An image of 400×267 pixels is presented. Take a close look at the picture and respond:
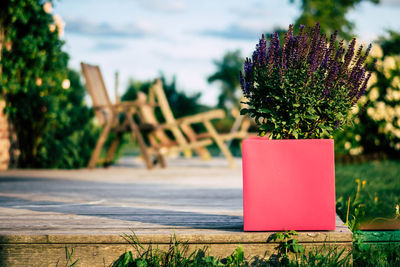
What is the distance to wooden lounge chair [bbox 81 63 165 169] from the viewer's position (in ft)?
19.3

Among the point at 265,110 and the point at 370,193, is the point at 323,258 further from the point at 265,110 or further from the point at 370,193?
the point at 370,193

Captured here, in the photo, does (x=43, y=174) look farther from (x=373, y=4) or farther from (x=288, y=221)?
(x=373, y=4)

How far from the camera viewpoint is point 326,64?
6.77ft

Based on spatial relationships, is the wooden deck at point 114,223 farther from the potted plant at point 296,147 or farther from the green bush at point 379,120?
the green bush at point 379,120

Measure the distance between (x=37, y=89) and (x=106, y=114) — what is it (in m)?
1.02

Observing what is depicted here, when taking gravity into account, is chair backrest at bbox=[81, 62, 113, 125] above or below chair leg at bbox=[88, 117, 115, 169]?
above

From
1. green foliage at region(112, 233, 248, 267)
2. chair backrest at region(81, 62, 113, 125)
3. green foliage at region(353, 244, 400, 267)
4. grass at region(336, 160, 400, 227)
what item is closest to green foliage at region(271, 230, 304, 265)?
green foliage at region(112, 233, 248, 267)

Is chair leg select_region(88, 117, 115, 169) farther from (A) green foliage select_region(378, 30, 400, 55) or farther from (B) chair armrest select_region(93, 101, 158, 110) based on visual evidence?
(A) green foliage select_region(378, 30, 400, 55)

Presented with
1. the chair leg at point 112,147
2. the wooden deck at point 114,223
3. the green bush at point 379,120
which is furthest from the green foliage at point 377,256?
the green bush at point 379,120

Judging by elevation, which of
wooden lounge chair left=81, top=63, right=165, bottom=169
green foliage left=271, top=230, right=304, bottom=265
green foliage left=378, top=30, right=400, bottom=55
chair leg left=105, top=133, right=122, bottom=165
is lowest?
green foliage left=271, top=230, right=304, bottom=265

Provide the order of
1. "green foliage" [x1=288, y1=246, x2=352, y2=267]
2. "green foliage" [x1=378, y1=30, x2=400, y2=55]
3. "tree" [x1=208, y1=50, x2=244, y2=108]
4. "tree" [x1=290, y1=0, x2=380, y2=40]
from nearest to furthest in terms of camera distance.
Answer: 1. "green foliage" [x1=288, y1=246, x2=352, y2=267]
2. "green foliage" [x1=378, y1=30, x2=400, y2=55]
3. "tree" [x1=290, y1=0, x2=380, y2=40]
4. "tree" [x1=208, y1=50, x2=244, y2=108]

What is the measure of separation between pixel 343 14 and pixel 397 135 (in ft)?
51.6

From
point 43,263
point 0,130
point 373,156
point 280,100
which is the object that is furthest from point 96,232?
point 373,156

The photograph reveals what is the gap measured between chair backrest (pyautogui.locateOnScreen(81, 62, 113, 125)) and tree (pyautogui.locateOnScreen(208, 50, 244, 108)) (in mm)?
25634
